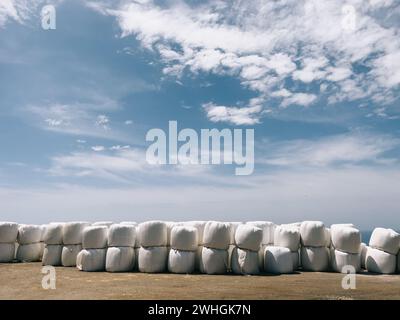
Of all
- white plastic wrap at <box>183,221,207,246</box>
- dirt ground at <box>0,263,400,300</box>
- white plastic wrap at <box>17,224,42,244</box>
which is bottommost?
dirt ground at <box>0,263,400,300</box>

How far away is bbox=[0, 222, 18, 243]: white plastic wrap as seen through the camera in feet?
49.0

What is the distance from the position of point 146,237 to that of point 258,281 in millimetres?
3492

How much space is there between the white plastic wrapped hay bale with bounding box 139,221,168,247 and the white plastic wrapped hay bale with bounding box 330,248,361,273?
4.80m

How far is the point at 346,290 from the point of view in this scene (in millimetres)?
8766

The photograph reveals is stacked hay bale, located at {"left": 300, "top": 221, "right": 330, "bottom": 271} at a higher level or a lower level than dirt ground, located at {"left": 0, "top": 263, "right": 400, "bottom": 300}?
higher

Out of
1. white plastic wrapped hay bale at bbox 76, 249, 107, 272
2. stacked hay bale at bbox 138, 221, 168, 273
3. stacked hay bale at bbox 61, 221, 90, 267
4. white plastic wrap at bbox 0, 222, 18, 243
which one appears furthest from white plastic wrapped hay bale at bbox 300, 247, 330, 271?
white plastic wrap at bbox 0, 222, 18, 243

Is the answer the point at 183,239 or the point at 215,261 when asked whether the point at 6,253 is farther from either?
the point at 215,261

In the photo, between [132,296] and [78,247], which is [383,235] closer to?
[132,296]

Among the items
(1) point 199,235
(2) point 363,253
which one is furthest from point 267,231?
(2) point 363,253

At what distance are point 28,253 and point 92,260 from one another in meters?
4.23

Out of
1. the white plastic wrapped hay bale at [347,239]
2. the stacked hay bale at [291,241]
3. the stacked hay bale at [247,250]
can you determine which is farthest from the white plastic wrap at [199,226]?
the white plastic wrapped hay bale at [347,239]

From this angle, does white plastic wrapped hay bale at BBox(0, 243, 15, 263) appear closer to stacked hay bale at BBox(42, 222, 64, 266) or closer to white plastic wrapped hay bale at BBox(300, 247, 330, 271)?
stacked hay bale at BBox(42, 222, 64, 266)

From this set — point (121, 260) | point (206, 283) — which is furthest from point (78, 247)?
point (206, 283)

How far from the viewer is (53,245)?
13.5m
